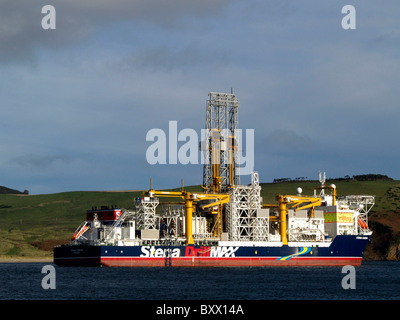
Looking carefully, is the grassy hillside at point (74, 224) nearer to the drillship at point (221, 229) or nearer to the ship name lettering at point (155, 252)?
the drillship at point (221, 229)

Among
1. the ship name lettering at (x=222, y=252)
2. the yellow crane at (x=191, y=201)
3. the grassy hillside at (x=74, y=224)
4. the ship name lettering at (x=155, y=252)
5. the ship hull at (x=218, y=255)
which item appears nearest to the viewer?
the ship hull at (x=218, y=255)

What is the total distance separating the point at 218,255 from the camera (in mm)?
82875

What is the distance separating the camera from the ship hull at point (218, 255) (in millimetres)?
78562

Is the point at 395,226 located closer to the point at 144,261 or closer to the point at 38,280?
the point at 144,261

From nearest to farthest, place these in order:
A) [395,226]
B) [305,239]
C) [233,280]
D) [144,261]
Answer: [233,280], [144,261], [305,239], [395,226]

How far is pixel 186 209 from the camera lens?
272 ft

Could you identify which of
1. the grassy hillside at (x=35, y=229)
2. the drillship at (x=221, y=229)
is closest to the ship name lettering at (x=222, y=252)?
the drillship at (x=221, y=229)

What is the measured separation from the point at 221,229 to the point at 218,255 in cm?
512

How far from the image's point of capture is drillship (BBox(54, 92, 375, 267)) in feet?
266

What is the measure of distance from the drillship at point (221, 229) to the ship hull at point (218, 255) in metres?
0.13

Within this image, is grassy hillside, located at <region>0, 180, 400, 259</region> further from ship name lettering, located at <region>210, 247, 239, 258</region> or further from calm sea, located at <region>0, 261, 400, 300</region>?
calm sea, located at <region>0, 261, 400, 300</region>

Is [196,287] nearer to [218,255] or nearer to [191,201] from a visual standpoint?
[218,255]
